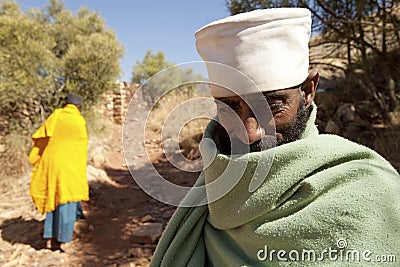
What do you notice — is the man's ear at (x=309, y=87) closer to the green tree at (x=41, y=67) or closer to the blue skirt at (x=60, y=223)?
the blue skirt at (x=60, y=223)

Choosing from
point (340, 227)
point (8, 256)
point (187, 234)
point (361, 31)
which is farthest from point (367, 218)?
point (361, 31)

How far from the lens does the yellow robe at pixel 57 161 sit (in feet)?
12.6

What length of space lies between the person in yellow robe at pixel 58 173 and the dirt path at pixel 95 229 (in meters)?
0.26

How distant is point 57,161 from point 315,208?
3.61 m

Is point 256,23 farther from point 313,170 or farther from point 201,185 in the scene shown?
point 201,185

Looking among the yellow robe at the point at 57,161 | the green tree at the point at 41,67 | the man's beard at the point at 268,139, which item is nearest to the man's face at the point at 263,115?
the man's beard at the point at 268,139

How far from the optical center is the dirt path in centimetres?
374

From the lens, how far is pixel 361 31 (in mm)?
5191

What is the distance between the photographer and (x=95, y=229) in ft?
14.8

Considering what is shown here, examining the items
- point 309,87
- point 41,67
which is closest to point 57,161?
point 309,87

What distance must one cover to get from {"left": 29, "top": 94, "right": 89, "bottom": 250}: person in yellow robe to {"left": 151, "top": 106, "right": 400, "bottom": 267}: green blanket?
3428 millimetres

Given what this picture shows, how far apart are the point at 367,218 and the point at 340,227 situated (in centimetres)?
5
